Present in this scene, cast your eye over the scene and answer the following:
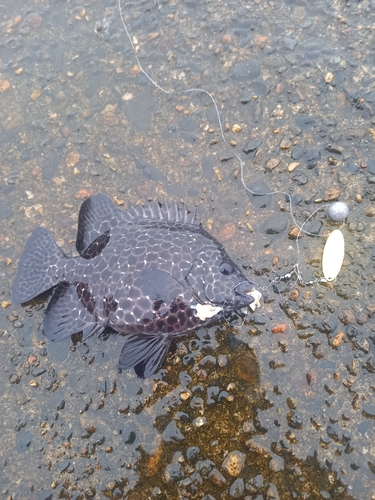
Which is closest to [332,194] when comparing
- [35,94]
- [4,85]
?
[35,94]

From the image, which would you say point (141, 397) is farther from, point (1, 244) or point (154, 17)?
point (154, 17)

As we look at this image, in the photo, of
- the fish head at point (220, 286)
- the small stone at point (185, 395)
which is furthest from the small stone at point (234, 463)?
the fish head at point (220, 286)

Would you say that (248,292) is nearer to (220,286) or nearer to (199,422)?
(220,286)

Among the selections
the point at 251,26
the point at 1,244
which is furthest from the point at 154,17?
the point at 1,244

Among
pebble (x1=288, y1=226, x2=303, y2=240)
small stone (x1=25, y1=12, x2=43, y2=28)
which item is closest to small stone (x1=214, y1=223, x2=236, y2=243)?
pebble (x1=288, y1=226, x2=303, y2=240)

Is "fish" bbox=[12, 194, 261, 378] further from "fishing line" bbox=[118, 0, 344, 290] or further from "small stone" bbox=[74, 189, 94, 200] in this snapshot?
"fishing line" bbox=[118, 0, 344, 290]
